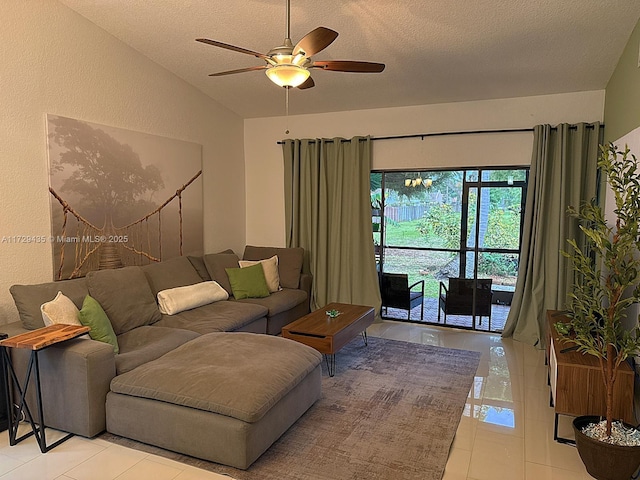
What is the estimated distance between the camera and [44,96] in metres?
3.43

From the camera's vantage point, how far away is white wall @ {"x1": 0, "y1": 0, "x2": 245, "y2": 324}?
126 inches

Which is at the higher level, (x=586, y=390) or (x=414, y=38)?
(x=414, y=38)

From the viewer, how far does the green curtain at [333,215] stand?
5.39 m

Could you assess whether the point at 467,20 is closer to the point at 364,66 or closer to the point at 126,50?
the point at 364,66

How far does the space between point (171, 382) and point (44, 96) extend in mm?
2508

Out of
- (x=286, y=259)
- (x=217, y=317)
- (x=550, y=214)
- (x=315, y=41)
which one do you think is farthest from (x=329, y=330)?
(x=550, y=214)

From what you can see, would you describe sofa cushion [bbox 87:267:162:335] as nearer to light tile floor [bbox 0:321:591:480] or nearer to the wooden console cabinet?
light tile floor [bbox 0:321:591:480]

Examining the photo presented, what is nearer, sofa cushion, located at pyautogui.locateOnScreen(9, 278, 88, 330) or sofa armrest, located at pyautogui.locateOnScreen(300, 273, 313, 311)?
sofa cushion, located at pyautogui.locateOnScreen(9, 278, 88, 330)

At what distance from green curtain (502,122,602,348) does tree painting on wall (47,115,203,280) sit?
3706 mm

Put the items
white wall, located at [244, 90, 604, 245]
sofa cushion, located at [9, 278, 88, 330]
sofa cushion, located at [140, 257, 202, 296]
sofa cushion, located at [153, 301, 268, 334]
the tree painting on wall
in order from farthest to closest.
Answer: white wall, located at [244, 90, 604, 245] → sofa cushion, located at [140, 257, 202, 296] → sofa cushion, located at [153, 301, 268, 334] → the tree painting on wall → sofa cushion, located at [9, 278, 88, 330]

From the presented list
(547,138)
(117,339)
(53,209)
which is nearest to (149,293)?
(117,339)

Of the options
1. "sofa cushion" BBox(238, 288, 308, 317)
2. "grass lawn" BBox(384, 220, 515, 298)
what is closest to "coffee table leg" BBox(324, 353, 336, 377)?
"sofa cushion" BBox(238, 288, 308, 317)

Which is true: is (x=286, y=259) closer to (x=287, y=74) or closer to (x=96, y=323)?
(x=96, y=323)

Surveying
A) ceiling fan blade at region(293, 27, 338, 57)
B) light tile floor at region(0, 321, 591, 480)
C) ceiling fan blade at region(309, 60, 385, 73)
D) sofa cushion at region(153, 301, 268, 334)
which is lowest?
light tile floor at region(0, 321, 591, 480)
